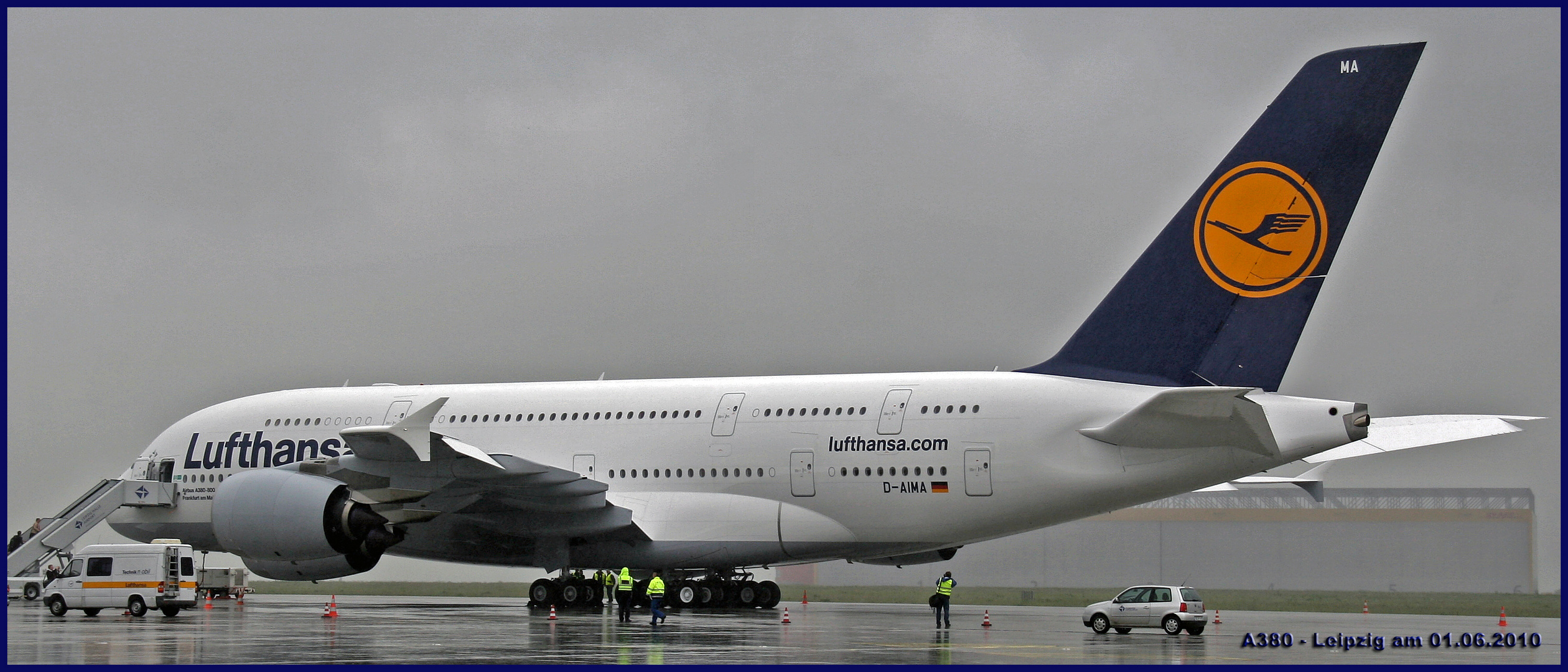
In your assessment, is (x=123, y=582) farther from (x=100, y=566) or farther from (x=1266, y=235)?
(x=1266, y=235)

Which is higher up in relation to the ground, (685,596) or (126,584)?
(126,584)

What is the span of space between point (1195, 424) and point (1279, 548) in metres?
29.6

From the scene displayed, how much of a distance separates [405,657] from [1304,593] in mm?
33590

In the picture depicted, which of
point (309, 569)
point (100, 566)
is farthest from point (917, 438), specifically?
point (100, 566)

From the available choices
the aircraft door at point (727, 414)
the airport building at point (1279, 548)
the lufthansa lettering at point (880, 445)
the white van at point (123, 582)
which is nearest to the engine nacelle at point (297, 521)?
the white van at point (123, 582)

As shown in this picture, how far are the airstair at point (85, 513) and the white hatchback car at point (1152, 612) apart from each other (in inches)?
656

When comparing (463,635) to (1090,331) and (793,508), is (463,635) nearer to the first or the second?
(793,508)

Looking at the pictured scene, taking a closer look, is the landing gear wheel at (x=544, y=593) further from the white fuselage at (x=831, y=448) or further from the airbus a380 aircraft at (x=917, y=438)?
the white fuselage at (x=831, y=448)

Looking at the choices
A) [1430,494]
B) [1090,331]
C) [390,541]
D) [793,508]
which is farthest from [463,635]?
[1430,494]

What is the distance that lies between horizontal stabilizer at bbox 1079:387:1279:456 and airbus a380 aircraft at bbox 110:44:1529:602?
1.6 inches

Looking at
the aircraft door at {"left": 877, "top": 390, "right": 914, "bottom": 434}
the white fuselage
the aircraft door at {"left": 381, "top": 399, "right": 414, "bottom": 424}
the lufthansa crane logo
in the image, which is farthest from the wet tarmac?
the lufthansa crane logo

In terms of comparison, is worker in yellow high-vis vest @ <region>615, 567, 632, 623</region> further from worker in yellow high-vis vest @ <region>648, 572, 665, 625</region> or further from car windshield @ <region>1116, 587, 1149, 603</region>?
car windshield @ <region>1116, 587, 1149, 603</region>

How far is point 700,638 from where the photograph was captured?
757 inches

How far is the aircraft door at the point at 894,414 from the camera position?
22.5 meters
